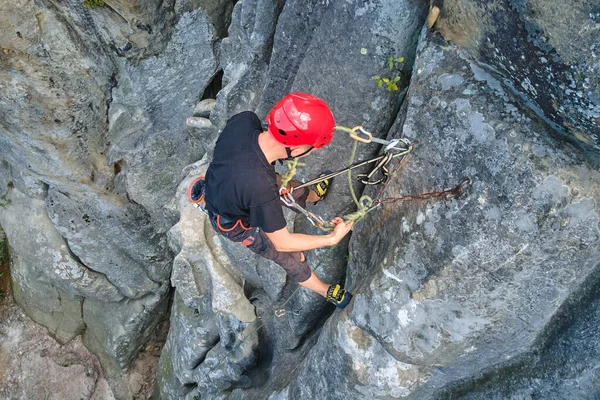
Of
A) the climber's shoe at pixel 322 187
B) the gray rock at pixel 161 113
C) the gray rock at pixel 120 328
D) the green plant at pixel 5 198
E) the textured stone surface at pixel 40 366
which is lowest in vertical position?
the textured stone surface at pixel 40 366

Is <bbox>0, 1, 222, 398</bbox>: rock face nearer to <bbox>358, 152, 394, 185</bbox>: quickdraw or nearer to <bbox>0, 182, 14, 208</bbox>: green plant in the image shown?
<bbox>0, 182, 14, 208</bbox>: green plant

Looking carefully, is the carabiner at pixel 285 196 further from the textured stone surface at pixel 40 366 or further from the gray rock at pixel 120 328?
the textured stone surface at pixel 40 366

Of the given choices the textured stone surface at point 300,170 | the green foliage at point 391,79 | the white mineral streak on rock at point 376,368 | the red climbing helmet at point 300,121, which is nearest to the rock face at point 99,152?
the textured stone surface at point 300,170

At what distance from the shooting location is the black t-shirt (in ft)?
11.1

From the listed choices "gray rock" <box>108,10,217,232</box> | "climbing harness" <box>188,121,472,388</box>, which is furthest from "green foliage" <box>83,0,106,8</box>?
"climbing harness" <box>188,121,472,388</box>

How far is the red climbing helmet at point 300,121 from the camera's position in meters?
3.18

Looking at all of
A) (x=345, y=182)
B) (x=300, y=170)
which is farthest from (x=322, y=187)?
(x=300, y=170)

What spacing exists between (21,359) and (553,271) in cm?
921

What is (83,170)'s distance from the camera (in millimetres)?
6270

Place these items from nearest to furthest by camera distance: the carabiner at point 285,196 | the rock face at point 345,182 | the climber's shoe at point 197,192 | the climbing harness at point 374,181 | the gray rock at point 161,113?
the rock face at point 345,182, the climbing harness at point 374,181, the carabiner at point 285,196, the climber's shoe at point 197,192, the gray rock at point 161,113

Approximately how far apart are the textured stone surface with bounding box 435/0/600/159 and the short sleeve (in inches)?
65.5

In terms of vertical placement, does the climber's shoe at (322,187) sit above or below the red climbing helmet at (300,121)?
below

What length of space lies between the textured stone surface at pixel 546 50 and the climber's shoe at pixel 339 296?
222cm

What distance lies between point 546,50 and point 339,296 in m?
2.60
